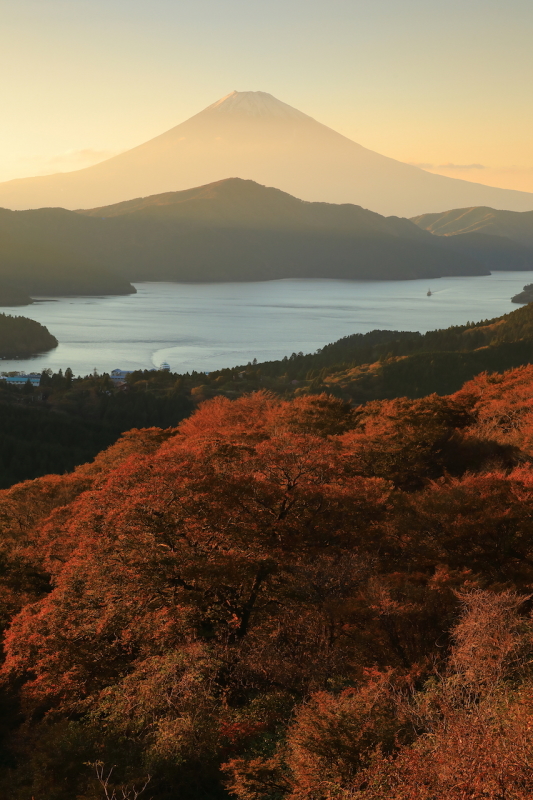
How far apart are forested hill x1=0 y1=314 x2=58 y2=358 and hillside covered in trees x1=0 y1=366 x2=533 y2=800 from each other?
14092cm

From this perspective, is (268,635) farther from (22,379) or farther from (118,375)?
(22,379)

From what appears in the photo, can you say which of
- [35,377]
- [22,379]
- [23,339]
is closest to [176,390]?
[22,379]

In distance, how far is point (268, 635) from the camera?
48.6 feet

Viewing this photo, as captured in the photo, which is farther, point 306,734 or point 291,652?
point 291,652

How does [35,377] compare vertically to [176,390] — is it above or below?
below

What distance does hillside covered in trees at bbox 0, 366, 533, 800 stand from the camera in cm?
1039

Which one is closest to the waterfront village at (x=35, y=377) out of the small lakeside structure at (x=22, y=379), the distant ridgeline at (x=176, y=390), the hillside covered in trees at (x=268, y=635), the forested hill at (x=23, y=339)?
the small lakeside structure at (x=22, y=379)

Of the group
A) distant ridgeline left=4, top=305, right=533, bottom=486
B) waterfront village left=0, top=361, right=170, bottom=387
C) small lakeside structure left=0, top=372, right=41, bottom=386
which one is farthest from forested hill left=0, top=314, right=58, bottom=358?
distant ridgeline left=4, top=305, right=533, bottom=486

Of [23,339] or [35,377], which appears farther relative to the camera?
[23,339]

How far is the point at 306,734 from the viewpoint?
34.0 ft

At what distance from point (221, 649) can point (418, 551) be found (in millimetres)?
5597

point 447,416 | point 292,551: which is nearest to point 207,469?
point 292,551

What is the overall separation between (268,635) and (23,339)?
15169cm

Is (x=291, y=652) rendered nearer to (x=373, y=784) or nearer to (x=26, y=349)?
(x=373, y=784)
